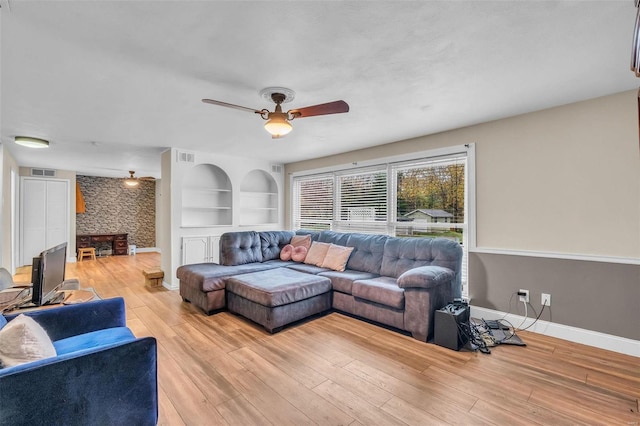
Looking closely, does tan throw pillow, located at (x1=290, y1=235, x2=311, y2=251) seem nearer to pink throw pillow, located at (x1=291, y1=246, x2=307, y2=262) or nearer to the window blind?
pink throw pillow, located at (x1=291, y1=246, x2=307, y2=262)

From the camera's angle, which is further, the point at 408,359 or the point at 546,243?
the point at 546,243

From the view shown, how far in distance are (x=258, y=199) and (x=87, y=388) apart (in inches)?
213

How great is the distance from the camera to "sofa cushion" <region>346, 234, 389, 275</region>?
408cm

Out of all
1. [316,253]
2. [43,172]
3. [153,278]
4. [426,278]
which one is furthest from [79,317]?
[43,172]

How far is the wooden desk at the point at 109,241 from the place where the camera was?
317 inches

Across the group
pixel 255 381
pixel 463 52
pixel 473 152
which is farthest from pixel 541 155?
pixel 255 381

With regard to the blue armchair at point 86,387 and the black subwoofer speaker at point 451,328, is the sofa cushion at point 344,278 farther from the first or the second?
the blue armchair at point 86,387

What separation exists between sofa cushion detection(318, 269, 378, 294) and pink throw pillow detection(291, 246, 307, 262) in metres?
0.85

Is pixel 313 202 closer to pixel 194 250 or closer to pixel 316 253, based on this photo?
pixel 316 253

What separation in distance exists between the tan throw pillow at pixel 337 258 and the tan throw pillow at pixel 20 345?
10.6 feet

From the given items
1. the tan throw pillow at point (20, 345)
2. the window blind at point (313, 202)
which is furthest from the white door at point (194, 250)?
the tan throw pillow at point (20, 345)

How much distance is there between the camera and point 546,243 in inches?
123

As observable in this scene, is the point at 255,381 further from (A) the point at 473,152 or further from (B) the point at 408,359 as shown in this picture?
(A) the point at 473,152

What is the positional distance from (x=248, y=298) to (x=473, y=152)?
3386mm
